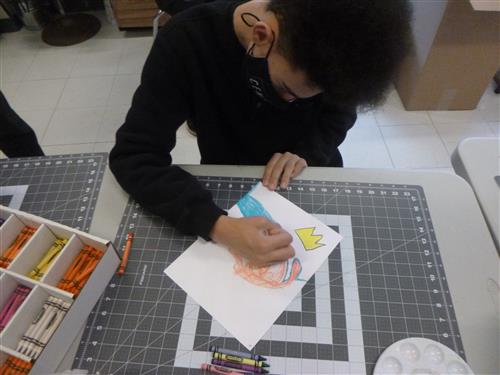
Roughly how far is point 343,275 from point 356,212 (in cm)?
16

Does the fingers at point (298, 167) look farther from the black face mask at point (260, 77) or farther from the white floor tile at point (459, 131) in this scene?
the white floor tile at point (459, 131)

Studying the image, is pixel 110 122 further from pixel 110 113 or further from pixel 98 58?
pixel 98 58

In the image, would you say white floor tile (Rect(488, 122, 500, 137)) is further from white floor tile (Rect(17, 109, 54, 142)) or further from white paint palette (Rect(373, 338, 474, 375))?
white floor tile (Rect(17, 109, 54, 142))

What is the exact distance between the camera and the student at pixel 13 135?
3.84 feet

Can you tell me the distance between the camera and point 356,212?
748 millimetres

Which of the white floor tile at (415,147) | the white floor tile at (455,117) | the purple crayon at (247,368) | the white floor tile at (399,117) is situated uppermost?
the purple crayon at (247,368)

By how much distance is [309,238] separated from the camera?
27.9 inches

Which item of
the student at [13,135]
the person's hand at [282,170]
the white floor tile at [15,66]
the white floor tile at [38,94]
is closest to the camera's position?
the person's hand at [282,170]

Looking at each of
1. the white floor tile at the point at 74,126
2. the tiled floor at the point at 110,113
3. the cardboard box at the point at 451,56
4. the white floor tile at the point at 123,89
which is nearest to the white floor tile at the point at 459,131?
the tiled floor at the point at 110,113

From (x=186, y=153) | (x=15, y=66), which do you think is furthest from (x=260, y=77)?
(x=15, y=66)

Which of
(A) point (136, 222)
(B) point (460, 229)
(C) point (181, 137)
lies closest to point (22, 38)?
(C) point (181, 137)

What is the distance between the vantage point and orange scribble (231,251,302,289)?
0.65 metres

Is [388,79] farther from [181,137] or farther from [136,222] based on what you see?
[181,137]

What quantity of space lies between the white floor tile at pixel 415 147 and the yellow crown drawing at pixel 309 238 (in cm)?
127
